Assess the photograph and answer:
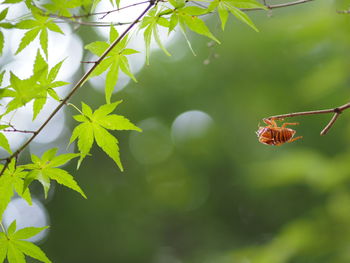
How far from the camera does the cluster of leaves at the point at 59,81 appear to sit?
2.26ft

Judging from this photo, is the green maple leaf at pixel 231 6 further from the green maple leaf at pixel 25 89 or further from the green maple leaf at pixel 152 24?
the green maple leaf at pixel 25 89

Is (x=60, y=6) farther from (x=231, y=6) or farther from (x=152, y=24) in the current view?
(x=231, y=6)

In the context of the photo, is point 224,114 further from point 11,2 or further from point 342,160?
point 11,2

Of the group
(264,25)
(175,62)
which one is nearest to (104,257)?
(175,62)

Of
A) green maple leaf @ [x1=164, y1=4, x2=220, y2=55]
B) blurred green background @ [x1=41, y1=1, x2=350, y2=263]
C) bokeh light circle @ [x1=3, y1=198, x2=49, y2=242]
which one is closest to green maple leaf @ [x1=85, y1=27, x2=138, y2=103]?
green maple leaf @ [x1=164, y1=4, x2=220, y2=55]

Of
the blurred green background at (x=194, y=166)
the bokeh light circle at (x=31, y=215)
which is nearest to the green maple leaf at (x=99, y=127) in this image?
the blurred green background at (x=194, y=166)

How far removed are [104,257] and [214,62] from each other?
2911 millimetres

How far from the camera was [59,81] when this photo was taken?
0.80 metres

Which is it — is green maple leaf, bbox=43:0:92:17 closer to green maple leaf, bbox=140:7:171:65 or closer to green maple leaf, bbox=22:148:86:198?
green maple leaf, bbox=140:7:171:65

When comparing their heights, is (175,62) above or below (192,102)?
above

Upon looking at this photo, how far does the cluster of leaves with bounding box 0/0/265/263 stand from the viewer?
688mm

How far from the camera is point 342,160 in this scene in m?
2.32

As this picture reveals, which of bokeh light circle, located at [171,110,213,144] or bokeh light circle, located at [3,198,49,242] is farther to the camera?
bokeh light circle, located at [171,110,213,144]

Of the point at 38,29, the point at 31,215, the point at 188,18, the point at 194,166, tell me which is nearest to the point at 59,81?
the point at 38,29
